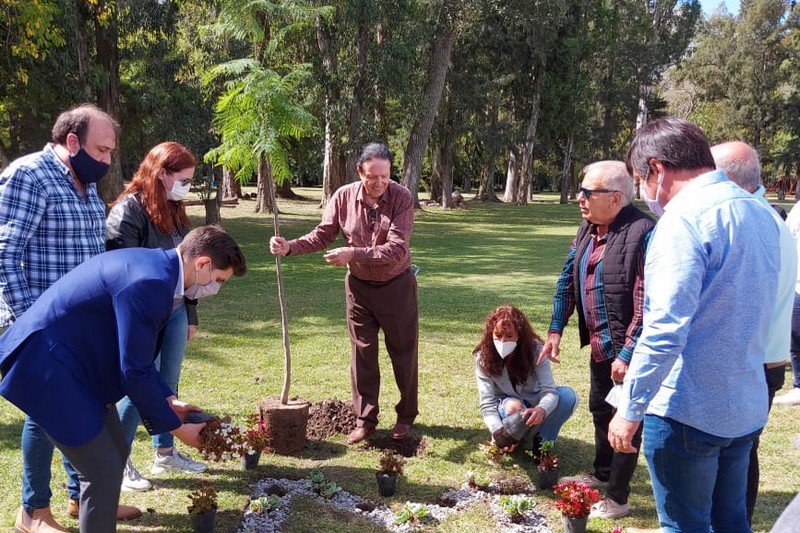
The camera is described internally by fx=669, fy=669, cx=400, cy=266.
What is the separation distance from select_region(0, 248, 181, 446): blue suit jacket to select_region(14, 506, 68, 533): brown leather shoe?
113cm

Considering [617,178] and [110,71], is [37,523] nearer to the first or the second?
[617,178]

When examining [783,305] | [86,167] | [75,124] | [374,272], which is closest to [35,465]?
[86,167]

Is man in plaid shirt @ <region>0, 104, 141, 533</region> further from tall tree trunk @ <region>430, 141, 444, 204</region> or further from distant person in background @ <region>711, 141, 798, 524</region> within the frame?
tall tree trunk @ <region>430, 141, 444, 204</region>

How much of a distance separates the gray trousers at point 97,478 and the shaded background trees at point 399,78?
7.72ft

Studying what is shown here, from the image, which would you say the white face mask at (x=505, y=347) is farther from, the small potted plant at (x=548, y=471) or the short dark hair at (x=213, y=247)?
the short dark hair at (x=213, y=247)

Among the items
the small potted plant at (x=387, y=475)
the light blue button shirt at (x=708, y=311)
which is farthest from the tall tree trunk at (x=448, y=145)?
the light blue button shirt at (x=708, y=311)

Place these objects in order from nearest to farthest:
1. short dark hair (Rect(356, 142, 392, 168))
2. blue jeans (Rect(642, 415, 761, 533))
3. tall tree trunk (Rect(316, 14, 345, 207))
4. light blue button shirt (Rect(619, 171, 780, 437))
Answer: light blue button shirt (Rect(619, 171, 780, 437)) < blue jeans (Rect(642, 415, 761, 533)) < short dark hair (Rect(356, 142, 392, 168)) < tall tree trunk (Rect(316, 14, 345, 207))

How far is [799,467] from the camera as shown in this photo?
4.77 metres

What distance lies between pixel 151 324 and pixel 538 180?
70.6 meters

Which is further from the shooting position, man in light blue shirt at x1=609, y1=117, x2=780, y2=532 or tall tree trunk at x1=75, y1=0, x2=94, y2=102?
tall tree trunk at x1=75, y1=0, x2=94, y2=102

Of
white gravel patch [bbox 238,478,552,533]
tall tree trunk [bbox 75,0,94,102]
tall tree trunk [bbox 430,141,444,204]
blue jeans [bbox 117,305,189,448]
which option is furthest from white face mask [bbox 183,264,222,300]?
tall tree trunk [bbox 430,141,444,204]

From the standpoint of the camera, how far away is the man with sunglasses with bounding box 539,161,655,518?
3.74 meters

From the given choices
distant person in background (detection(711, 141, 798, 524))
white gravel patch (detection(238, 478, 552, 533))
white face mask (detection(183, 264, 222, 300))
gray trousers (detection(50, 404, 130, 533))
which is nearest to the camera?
gray trousers (detection(50, 404, 130, 533))

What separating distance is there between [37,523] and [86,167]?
6.19 ft
